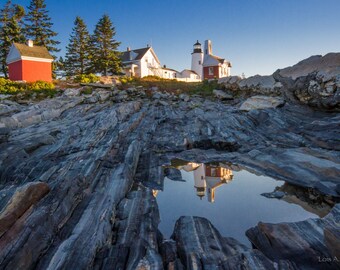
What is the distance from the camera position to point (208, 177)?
13281 mm

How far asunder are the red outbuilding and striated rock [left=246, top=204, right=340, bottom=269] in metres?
41.1

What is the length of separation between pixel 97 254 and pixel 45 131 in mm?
13201

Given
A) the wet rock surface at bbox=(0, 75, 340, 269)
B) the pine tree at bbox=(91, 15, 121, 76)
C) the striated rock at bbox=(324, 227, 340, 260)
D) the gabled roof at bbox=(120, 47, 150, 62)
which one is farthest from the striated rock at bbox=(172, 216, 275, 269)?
the gabled roof at bbox=(120, 47, 150, 62)

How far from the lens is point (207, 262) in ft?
17.0

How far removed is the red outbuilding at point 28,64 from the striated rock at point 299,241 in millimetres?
41057

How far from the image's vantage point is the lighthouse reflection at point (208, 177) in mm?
11566

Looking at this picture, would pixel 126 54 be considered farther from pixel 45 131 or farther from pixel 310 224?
pixel 310 224

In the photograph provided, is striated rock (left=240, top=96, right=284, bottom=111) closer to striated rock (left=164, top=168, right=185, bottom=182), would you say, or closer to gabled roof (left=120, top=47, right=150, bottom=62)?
striated rock (left=164, top=168, right=185, bottom=182)

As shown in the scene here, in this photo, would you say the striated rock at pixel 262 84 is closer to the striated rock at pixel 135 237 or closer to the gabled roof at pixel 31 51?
the striated rock at pixel 135 237

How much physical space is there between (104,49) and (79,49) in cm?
515

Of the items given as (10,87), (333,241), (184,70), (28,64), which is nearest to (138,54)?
(184,70)

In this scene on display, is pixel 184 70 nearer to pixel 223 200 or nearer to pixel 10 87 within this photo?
pixel 10 87

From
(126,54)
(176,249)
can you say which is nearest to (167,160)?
(176,249)

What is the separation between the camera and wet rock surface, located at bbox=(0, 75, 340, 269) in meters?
5.37
